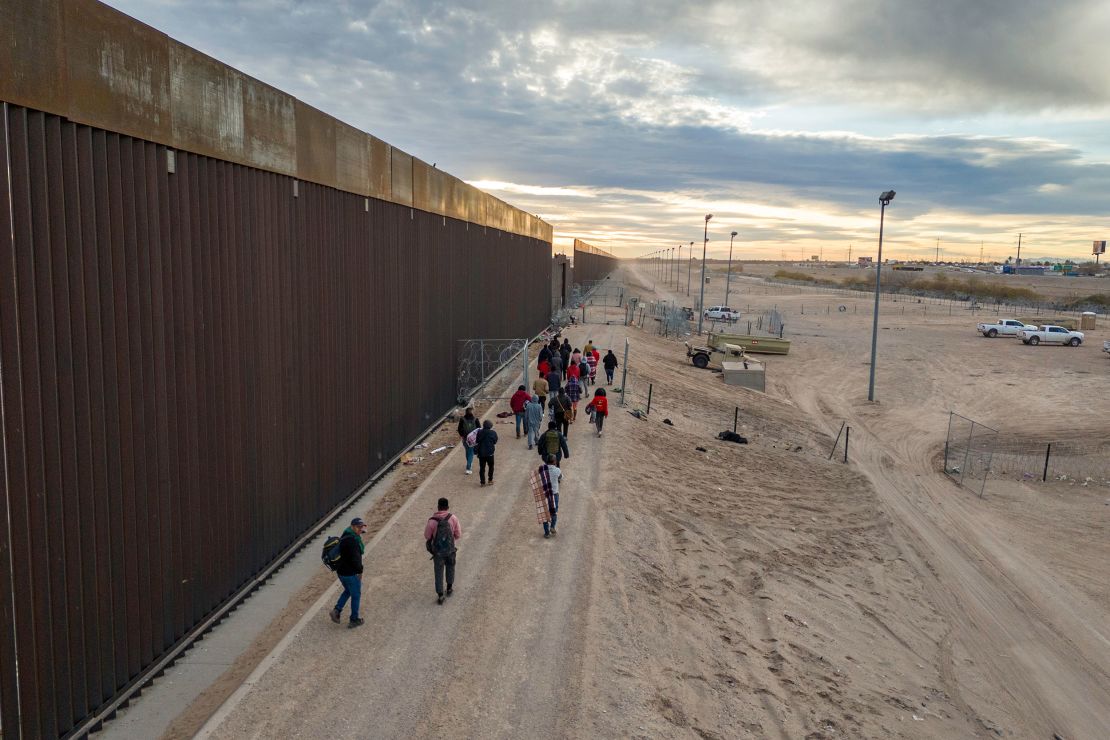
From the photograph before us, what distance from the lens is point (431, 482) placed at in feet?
48.9

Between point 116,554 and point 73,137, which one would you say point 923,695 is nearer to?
point 116,554

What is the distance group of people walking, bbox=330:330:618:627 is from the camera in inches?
350

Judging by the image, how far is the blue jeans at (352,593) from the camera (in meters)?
8.81

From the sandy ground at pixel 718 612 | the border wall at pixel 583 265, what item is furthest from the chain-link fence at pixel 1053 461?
the border wall at pixel 583 265

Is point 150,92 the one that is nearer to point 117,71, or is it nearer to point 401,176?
point 117,71

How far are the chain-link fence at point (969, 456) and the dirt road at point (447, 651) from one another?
14104 millimetres

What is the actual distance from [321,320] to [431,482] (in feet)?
13.2

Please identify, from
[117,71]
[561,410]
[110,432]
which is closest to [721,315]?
[561,410]

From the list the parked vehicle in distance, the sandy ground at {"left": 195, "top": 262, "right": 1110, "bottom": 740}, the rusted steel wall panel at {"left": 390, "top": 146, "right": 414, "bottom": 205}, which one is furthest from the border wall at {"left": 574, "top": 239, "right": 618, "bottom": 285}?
the rusted steel wall panel at {"left": 390, "top": 146, "right": 414, "bottom": 205}

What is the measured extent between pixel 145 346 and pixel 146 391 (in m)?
0.47

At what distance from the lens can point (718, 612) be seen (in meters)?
10.9

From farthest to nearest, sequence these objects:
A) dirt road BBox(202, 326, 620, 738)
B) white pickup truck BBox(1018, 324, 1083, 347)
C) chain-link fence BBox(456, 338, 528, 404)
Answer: white pickup truck BBox(1018, 324, 1083, 347) → chain-link fence BBox(456, 338, 528, 404) → dirt road BBox(202, 326, 620, 738)

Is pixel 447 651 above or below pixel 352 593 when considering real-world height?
below

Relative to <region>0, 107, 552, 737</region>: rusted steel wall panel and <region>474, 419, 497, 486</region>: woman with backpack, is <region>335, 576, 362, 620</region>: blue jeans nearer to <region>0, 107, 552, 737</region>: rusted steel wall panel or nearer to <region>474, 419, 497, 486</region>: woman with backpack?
<region>0, 107, 552, 737</region>: rusted steel wall panel
